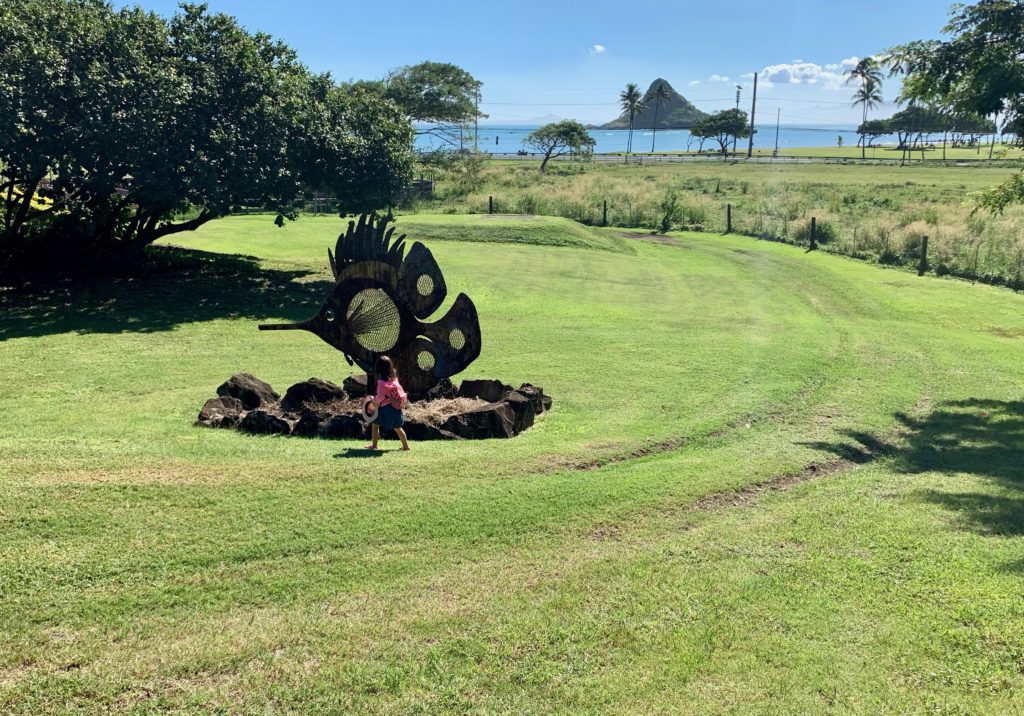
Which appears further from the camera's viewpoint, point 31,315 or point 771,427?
point 31,315

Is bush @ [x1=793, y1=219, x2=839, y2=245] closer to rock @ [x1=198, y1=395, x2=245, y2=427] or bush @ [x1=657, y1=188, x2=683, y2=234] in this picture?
bush @ [x1=657, y1=188, x2=683, y2=234]

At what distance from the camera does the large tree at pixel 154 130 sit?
17.0m

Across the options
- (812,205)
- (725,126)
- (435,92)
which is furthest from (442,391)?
(725,126)

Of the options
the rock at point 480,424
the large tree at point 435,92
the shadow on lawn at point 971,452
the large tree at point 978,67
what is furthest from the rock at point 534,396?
the large tree at point 435,92

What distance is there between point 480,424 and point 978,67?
406 inches

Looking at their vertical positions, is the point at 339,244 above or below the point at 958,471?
above

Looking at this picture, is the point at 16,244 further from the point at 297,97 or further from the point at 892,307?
the point at 892,307

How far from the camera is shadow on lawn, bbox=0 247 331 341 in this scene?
672 inches

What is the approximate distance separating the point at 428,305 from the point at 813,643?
689 cm

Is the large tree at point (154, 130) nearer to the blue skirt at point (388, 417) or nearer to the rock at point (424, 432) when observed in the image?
the rock at point (424, 432)

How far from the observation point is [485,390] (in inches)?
456

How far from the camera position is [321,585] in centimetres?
586

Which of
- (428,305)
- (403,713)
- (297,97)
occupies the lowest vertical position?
(403,713)

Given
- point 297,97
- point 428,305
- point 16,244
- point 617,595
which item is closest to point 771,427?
point 428,305
